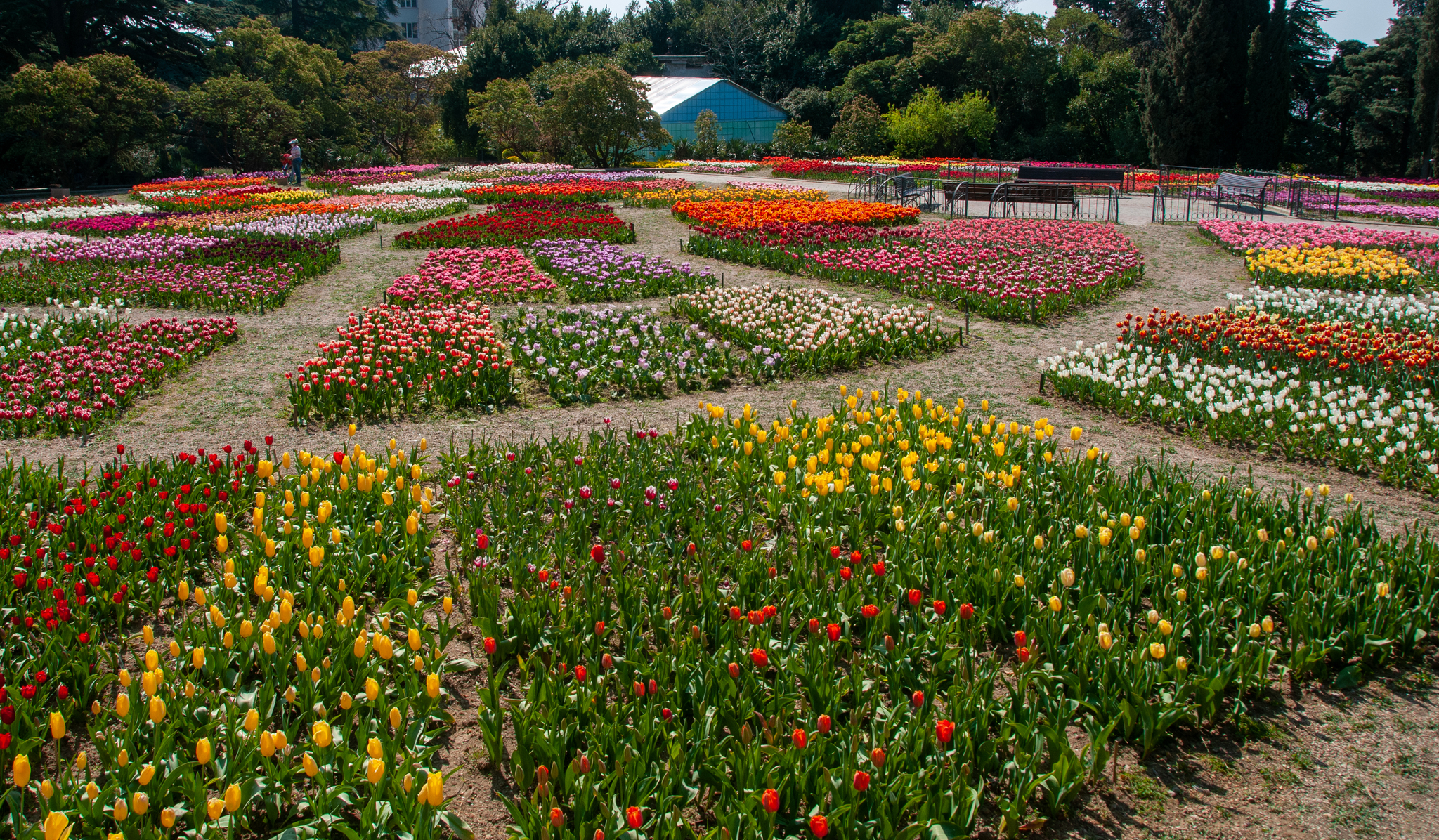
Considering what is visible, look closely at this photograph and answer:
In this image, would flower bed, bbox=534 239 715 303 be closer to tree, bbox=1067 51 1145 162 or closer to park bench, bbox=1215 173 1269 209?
park bench, bbox=1215 173 1269 209

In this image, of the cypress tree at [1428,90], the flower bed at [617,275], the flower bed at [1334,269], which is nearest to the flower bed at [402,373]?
the flower bed at [617,275]

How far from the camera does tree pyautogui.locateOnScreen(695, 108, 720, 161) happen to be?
47656 millimetres

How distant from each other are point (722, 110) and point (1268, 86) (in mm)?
28024

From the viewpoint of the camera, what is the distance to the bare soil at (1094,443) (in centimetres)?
305

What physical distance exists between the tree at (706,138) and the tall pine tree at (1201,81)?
69.8ft

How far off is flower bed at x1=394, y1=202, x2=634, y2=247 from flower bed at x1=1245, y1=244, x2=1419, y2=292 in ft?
34.9

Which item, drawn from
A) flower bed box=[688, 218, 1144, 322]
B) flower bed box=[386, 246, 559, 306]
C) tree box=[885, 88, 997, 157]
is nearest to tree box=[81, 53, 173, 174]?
flower bed box=[386, 246, 559, 306]

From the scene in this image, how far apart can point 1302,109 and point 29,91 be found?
190 feet

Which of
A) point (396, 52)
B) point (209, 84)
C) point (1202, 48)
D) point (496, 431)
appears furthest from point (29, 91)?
point (1202, 48)

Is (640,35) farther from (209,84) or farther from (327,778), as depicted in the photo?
(327,778)

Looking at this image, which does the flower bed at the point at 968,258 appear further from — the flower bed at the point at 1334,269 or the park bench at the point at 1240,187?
the park bench at the point at 1240,187

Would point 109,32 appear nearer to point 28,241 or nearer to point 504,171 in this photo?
point 504,171

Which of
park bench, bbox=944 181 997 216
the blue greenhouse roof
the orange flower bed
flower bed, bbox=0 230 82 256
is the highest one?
the blue greenhouse roof

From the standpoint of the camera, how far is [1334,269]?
40.2ft
